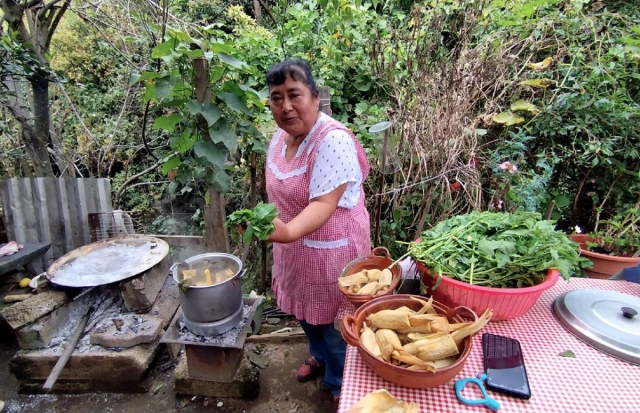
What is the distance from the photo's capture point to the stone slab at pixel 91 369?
2576 millimetres

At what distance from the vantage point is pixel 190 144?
2.17m

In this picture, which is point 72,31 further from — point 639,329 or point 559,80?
point 639,329

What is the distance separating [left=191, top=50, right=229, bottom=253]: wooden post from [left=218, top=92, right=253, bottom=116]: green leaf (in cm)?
10

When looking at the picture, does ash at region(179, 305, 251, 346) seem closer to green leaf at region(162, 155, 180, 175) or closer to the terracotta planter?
green leaf at region(162, 155, 180, 175)

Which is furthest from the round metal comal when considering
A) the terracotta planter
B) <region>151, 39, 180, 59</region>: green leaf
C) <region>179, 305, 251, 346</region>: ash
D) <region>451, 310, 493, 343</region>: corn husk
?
the terracotta planter

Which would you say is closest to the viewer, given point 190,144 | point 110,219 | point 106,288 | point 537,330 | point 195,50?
point 537,330

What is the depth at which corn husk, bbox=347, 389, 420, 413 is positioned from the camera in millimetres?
865

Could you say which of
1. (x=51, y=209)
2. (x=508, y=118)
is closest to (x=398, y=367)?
(x=508, y=118)

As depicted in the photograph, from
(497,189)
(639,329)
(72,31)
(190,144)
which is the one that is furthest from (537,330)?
(72,31)

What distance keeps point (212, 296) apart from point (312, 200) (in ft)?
3.52

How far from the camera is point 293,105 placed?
5.52 feet

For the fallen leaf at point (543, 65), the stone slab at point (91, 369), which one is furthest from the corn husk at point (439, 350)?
the fallen leaf at point (543, 65)

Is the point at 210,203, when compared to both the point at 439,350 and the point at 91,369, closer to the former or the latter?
the point at 91,369

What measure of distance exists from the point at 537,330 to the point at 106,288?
3.33 metres
